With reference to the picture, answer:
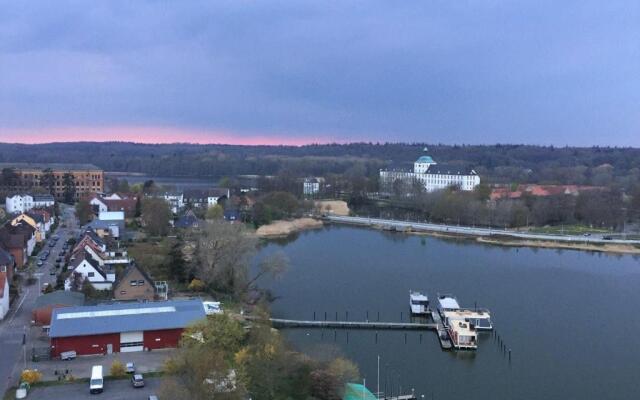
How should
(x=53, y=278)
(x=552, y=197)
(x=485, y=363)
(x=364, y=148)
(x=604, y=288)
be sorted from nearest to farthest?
1. (x=485, y=363)
2. (x=53, y=278)
3. (x=604, y=288)
4. (x=552, y=197)
5. (x=364, y=148)

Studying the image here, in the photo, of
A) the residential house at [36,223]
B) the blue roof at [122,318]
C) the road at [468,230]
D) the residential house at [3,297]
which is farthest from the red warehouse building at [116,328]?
the road at [468,230]

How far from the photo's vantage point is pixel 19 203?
2844 centimetres

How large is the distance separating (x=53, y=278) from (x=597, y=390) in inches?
526

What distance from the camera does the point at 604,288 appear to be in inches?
698

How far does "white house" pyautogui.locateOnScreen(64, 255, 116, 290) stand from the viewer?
14484 millimetres

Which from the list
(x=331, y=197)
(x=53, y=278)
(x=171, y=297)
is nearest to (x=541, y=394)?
(x=171, y=297)

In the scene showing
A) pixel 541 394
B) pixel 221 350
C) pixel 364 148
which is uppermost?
pixel 364 148

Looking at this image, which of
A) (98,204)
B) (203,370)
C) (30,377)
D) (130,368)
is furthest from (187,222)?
A: (203,370)

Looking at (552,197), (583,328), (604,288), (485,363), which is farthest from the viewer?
(552,197)

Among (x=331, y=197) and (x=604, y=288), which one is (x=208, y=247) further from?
(x=331, y=197)

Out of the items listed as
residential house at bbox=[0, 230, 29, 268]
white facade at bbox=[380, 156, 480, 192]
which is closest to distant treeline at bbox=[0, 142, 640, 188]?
white facade at bbox=[380, 156, 480, 192]

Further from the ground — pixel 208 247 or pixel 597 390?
pixel 208 247

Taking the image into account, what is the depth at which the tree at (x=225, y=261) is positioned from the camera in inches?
612

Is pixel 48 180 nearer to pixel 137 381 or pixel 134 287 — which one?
pixel 134 287
